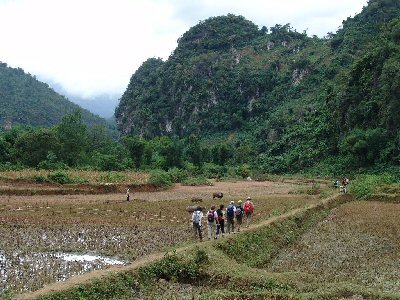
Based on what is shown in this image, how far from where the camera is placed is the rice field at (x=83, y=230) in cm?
1499

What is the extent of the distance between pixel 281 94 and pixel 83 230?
8960cm

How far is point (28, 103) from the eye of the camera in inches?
5453

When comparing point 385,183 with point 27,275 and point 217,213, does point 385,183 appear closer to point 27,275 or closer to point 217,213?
point 217,213

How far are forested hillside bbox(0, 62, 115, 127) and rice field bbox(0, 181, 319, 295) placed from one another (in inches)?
3583

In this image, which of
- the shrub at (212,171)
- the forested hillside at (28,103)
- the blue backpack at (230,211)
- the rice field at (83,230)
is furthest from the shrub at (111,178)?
the forested hillside at (28,103)

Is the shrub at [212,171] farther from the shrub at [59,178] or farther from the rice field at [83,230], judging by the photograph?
the shrub at [59,178]

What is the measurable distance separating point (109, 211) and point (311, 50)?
96.2 meters

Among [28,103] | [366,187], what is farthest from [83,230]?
[28,103]

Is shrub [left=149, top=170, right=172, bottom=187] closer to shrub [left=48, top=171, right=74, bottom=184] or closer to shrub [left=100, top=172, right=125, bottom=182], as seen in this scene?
shrub [left=100, top=172, right=125, bottom=182]

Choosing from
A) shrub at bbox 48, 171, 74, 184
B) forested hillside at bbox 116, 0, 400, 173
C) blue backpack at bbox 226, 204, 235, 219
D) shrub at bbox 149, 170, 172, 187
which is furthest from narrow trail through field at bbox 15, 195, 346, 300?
forested hillside at bbox 116, 0, 400, 173

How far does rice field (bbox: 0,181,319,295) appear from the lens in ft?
49.2

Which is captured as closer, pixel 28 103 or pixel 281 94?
pixel 281 94

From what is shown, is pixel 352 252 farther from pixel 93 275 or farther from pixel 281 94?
pixel 281 94

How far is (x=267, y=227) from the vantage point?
874 inches
